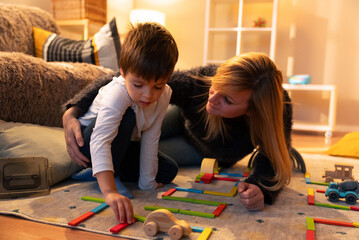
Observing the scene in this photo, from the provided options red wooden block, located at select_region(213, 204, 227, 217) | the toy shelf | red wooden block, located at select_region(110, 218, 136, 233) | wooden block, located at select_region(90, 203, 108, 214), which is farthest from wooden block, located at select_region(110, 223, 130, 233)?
the toy shelf

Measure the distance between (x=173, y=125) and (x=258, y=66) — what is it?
65 centimetres

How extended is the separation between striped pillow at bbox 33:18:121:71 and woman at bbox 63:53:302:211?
747 millimetres

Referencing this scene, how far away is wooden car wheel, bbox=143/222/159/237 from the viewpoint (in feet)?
2.32

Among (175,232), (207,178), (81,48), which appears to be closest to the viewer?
(175,232)

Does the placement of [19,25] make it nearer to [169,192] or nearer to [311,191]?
[169,192]

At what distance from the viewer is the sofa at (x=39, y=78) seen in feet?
3.60

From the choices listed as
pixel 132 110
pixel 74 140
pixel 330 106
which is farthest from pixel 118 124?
pixel 330 106

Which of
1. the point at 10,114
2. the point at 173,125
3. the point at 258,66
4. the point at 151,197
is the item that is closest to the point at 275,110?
the point at 258,66

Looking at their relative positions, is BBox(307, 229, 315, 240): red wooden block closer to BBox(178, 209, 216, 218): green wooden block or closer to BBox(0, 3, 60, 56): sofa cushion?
BBox(178, 209, 216, 218): green wooden block

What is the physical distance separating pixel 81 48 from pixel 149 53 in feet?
3.60

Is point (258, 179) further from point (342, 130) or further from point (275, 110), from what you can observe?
point (342, 130)

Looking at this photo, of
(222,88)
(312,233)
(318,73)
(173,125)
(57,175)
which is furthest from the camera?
(318,73)

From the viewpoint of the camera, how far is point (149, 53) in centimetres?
84

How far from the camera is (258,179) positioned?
0.97 m
